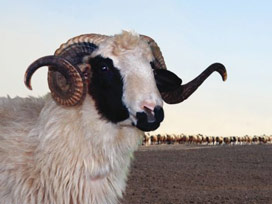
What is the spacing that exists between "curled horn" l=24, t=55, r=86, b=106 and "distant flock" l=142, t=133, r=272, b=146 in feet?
162

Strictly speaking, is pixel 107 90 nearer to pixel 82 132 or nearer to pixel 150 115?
pixel 82 132

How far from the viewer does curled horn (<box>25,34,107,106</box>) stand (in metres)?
6.36

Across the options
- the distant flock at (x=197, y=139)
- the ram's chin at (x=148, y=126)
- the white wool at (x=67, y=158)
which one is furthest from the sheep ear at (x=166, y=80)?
the distant flock at (x=197, y=139)

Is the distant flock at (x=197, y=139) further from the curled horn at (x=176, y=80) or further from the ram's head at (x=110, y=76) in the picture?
the ram's head at (x=110, y=76)

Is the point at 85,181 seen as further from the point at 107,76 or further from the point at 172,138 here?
the point at 172,138

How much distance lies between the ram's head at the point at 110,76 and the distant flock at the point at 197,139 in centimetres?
4914

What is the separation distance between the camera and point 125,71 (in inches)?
244

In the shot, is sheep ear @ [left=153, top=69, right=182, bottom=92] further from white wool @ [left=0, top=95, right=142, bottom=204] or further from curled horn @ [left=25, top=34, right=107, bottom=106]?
white wool @ [left=0, top=95, right=142, bottom=204]

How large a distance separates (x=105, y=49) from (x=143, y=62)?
19.1 inches

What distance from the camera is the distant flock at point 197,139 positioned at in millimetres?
59375

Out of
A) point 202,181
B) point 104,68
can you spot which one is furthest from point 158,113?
point 202,181

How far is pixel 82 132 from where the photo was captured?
6.32 metres

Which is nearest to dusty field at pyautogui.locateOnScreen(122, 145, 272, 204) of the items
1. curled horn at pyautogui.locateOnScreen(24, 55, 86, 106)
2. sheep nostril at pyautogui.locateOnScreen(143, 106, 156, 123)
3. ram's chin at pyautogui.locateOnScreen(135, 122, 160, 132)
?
curled horn at pyautogui.locateOnScreen(24, 55, 86, 106)

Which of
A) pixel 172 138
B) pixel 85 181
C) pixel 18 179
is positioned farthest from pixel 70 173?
pixel 172 138
